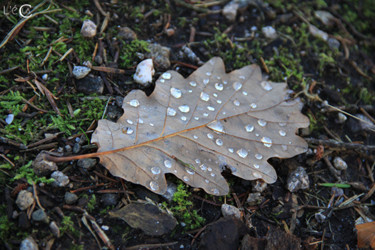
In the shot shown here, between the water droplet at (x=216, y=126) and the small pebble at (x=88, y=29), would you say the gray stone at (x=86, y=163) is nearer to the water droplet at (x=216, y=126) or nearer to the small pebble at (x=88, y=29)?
the water droplet at (x=216, y=126)

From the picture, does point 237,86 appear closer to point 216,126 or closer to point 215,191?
point 216,126

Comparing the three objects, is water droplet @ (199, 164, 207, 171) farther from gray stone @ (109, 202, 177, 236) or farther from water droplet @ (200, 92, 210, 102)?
water droplet @ (200, 92, 210, 102)

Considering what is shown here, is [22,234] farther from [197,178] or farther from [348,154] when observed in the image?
[348,154]

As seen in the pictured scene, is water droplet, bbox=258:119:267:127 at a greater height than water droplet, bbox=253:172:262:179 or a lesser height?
greater

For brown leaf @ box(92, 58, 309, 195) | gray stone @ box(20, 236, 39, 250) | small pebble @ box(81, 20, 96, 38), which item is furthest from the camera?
small pebble @ box(81, 20, 96, 38)

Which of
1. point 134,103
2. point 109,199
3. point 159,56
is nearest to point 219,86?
point 159,56

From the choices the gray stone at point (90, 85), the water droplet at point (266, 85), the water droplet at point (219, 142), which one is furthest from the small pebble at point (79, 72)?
the water droplet at point (266, 85)

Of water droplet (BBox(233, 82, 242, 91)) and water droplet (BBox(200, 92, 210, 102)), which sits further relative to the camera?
water droplet (BBox(233, 82, 242, 91))

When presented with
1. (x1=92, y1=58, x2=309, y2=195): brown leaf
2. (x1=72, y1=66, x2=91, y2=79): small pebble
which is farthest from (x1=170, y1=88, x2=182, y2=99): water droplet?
(x1=72, y1=66, x2=91, y2=79): small pebble
